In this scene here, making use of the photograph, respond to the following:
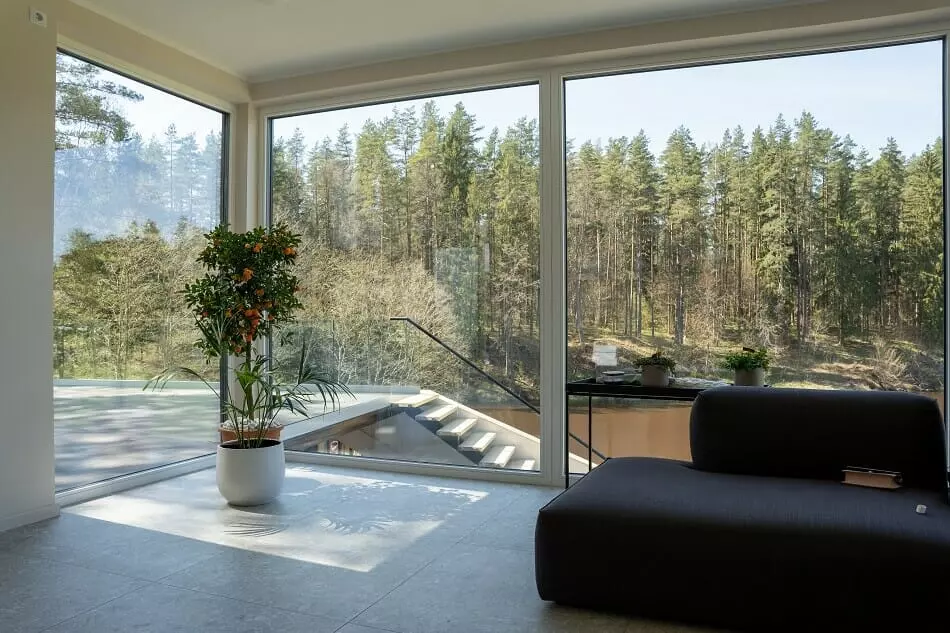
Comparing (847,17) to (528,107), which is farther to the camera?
(528,107)

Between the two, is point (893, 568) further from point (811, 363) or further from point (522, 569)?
point (811, 363)

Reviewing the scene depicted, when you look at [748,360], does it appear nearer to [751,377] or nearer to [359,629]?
[751,377]

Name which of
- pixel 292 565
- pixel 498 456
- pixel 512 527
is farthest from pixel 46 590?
pixel 498 456

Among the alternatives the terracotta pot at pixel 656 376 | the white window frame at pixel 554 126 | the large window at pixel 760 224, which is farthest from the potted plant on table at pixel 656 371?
the white window frame at pixel 554 126

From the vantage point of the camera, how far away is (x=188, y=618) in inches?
105

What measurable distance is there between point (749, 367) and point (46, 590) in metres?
3.59

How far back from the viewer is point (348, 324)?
539 centimetres

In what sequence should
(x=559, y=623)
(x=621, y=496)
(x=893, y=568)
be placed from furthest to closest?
1. (x=621, y=496)
2. (x=559, y=623)
3. (x=893, y=568)

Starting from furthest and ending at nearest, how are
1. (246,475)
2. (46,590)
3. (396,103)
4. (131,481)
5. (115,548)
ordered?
1. (396,103)
2. (131,481)
3. (246,475)
4. (115,548)
5. (46,590)

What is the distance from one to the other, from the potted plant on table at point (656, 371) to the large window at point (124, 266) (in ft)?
10.5

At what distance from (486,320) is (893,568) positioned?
3.04 metres

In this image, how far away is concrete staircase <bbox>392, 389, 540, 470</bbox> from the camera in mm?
4879

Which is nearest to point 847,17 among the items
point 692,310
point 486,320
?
point 692,310

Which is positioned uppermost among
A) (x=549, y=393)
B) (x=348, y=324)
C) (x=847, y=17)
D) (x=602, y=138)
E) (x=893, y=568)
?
(x=847, y=17)
